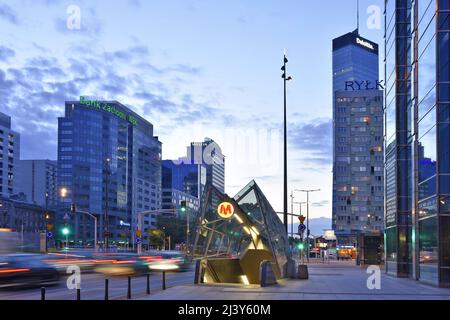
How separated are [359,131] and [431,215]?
146584 millimetres

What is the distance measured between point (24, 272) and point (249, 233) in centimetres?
1345

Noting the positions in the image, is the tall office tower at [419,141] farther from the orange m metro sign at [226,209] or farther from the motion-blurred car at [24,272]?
the motion-blurred car at [24,272]

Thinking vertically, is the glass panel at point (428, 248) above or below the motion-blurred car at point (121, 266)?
above

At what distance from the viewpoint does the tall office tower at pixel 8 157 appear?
17838 centimetres

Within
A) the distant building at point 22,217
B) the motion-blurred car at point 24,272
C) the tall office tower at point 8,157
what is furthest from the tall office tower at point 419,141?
the tall office tower at point 8,157

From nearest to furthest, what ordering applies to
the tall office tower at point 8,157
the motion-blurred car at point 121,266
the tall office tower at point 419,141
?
the tall office tower at point 419,141, the motion-blurred car at point 121,266, the tall office tower at point 8,157

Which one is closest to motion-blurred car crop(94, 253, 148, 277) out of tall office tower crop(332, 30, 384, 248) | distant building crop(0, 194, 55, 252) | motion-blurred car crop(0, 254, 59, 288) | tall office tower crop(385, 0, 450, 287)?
motion-blurred car crop(0, 254, 59, 288)

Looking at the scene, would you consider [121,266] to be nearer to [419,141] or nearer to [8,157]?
[419,141]

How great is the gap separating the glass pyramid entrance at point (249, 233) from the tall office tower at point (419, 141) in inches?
307

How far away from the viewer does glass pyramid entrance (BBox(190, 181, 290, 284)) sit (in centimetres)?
3397

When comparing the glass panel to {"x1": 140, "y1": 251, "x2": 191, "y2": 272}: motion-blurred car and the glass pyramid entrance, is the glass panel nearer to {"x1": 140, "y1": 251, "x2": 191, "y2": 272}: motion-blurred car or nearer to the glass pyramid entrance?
the glass pyramid entrance

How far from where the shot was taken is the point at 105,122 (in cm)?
19188

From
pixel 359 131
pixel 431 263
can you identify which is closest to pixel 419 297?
pixel 431 263
